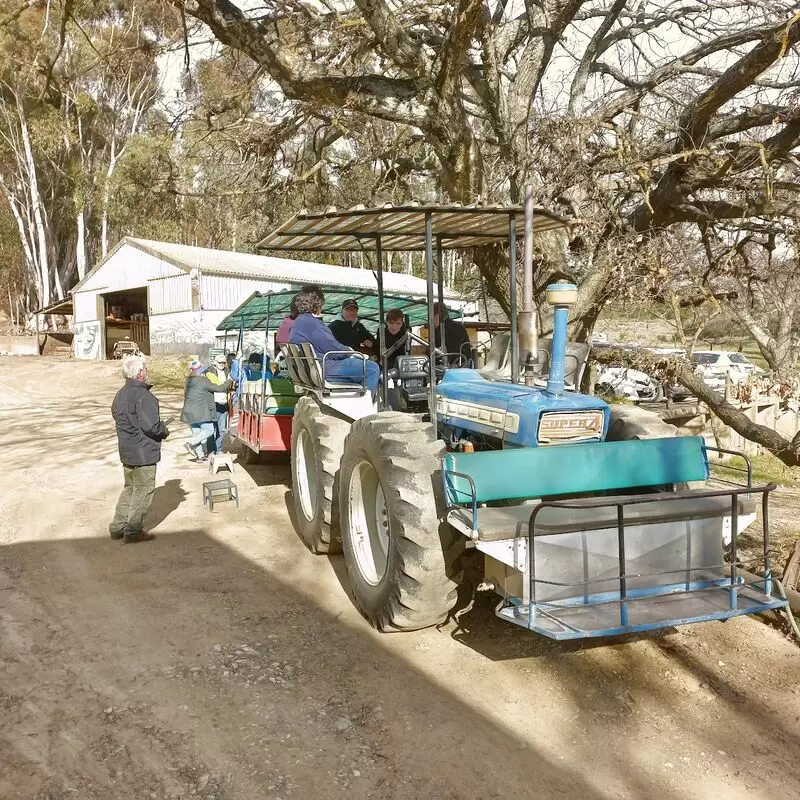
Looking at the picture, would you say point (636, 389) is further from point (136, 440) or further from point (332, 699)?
point (332, 699)

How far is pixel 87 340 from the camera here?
27.9 m

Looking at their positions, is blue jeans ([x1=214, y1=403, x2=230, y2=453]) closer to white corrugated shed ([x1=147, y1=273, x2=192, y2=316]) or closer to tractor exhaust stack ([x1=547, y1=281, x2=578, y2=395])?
tractor exhaust stack ([x1=547, y1=281, x2=578, y2=395])

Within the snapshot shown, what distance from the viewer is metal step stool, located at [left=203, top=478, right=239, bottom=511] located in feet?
23.9

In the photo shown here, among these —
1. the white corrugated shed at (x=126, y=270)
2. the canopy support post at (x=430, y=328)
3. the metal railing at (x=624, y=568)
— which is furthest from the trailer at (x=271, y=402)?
the white corrugated shed at (x=126, y=270)

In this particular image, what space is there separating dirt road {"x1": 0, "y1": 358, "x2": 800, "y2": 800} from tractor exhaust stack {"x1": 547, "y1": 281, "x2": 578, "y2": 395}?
4.98ft

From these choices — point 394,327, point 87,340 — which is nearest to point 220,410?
point 394,327

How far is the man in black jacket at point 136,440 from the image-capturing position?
6121mm

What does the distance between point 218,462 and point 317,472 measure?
3.89 metres

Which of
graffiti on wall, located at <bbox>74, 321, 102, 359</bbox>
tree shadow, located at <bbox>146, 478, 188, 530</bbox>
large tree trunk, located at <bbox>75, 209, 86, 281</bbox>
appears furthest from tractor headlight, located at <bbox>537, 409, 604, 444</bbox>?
large tree trunk, located at <bbox>75, 209, 86, 281</bbox>

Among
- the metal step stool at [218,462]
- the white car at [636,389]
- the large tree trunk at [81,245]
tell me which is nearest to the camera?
the metal step stool at [218,462]

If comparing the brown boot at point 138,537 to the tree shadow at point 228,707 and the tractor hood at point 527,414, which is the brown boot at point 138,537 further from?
the tractor hood at point 527,414

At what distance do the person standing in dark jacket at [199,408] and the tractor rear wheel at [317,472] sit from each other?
3.13 metres

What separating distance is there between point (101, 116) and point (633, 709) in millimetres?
37254

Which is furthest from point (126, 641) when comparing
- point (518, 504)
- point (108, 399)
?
point (108, 399)
